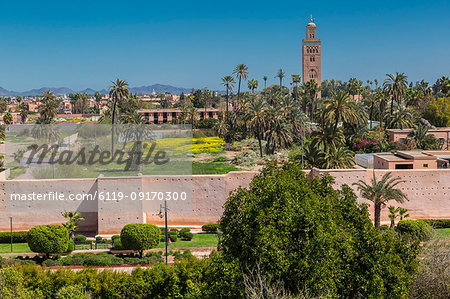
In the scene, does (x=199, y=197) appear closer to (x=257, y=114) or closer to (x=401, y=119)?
(x=257, y=114)

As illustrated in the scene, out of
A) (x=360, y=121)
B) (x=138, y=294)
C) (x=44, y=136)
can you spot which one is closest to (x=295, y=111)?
(x=360, y=121)

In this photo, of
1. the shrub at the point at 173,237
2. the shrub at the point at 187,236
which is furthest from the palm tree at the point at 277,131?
the shrub at the point at 173,237

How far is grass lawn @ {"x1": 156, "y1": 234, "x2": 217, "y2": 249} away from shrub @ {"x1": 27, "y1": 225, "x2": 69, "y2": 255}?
5778mm

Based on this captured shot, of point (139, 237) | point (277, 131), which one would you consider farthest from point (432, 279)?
point (277, 131)

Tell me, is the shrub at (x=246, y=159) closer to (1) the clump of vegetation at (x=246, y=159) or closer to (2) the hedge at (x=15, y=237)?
(1) the clump of vegetation at (x=246, y=159)

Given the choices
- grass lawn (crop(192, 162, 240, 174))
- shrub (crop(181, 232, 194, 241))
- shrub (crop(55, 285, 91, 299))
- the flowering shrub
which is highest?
the flowering shrub

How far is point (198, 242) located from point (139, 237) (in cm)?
438

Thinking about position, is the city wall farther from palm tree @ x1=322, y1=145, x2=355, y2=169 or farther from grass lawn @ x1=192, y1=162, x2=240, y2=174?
grass lawn @ x1=192, y1=162, x2=240, y2=174

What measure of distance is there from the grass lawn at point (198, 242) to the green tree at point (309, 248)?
12.6 m

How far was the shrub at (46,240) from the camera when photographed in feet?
77.5

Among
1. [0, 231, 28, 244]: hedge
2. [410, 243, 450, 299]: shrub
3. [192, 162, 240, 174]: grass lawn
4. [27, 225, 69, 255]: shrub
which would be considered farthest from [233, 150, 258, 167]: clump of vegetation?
[410, 243, 450, 299]: shrub

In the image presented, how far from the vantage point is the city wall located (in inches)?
1156

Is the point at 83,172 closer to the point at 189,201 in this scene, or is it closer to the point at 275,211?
the point at 189,201

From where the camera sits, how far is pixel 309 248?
495 inches
